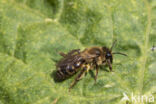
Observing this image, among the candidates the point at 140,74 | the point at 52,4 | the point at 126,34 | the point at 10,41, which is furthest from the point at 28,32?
the point at 140,74

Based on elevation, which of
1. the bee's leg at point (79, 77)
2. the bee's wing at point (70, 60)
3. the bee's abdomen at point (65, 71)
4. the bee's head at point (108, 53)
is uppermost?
the bee's head at point (108, 53)

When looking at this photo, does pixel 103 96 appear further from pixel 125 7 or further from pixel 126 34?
pixel 125 7

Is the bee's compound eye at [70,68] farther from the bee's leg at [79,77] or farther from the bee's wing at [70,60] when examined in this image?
the bee's leg at [79,77]

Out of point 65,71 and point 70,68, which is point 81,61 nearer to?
point 70,68

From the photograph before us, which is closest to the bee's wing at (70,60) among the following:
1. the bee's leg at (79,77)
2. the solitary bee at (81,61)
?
the solitary bee at (81,61)

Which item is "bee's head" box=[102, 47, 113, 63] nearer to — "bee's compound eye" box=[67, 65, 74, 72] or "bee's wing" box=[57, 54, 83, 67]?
"bee's wing" box=[57, 54, 83, 67]

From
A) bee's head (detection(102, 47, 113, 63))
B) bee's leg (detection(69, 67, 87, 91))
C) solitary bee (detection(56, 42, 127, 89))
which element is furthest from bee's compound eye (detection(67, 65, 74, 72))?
bee's head (detection(102, 47, 113, 63))
